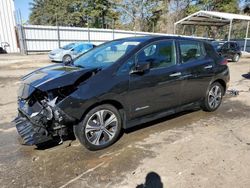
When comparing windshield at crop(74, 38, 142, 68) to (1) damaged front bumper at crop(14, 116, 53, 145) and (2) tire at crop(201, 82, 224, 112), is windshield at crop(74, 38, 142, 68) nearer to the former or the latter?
(1) damaged front bumper at crop(14, 116, 53, 145)

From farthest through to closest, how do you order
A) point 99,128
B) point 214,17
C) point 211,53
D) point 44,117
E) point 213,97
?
point 214,17 < point 213,97 < point 211,53 < point 99,128 < point 44,117

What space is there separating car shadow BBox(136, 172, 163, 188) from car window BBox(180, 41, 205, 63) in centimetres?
237

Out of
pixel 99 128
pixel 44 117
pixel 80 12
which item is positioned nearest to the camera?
pixel 44 117

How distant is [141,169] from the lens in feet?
10.2

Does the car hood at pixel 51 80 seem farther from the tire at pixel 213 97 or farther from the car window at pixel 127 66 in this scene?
the tire at pixel 213 97

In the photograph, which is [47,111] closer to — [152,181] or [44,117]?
[44,117]

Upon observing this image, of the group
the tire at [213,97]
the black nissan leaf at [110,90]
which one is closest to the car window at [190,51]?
the black nissan leaf at [110,90]

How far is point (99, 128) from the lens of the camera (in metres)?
3.56

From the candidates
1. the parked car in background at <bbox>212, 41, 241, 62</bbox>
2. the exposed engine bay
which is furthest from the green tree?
the exposed engine bay

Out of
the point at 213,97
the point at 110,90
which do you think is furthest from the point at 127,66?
the point at 213,97

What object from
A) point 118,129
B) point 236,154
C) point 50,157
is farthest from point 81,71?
point 236,154

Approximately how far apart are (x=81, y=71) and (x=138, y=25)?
35.9m

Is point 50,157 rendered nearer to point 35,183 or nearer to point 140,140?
point 35,183

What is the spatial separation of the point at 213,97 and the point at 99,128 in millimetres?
3043
